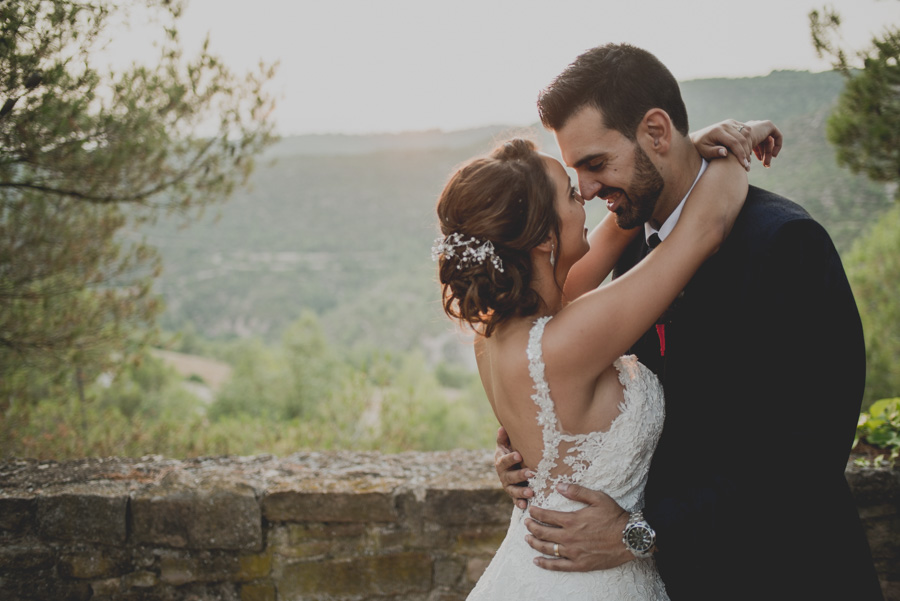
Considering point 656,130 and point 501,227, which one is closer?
point 501,227

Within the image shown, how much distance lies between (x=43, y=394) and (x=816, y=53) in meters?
10.1

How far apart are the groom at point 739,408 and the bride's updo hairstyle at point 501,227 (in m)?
0.26

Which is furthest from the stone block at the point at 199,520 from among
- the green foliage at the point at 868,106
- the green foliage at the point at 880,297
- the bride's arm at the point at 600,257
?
the green foliage at the point at 880,297

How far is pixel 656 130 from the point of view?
1930 millimetres

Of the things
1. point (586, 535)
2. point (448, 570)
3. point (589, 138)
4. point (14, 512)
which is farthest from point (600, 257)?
point (14, 512)

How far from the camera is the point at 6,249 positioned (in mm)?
5000

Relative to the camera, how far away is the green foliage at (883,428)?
113 inches

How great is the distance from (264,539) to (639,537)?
1.72m

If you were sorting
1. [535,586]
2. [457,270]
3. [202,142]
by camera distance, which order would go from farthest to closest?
[202,142]
[457,270]
[535,586]

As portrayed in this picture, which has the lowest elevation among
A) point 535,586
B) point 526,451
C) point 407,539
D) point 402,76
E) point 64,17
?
point 407,539

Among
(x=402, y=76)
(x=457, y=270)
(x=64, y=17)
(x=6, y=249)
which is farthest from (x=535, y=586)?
(x=402, y=76)

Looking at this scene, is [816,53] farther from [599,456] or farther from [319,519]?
[319,519]

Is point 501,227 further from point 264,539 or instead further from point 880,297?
point 880,297

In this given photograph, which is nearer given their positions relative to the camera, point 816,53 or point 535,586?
point 535,586
